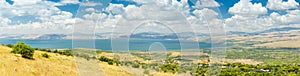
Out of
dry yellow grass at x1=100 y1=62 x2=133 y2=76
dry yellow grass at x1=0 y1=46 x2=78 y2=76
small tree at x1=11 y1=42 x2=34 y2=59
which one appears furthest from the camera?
small tree at x1=11 y1=42 x2=34 y2=59

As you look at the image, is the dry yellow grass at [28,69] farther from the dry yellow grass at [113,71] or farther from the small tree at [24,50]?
the dry yellow grass at [113,71]

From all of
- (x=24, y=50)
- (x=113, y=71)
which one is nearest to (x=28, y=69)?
(x=24, y=50)

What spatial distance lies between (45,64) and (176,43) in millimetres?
15031

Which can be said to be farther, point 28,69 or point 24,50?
point 24,50

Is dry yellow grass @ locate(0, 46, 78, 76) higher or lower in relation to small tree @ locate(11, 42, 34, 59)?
lower

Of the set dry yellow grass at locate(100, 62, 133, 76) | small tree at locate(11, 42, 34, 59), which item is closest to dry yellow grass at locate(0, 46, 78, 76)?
small tree at locate(11, 42, 34, 59)

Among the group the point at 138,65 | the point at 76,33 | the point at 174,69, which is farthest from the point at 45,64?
the point at 76,33

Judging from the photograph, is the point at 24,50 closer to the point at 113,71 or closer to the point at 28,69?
the point at 28,69

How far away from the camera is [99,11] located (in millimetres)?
19172

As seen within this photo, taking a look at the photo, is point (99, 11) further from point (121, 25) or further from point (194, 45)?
point (194, 45)

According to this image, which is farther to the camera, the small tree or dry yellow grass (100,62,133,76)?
the small tree

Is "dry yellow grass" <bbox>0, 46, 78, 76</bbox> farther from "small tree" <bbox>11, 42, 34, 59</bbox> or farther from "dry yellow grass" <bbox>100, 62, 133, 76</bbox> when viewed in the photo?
"dry yellow grass" <bbox>100, 62, 133, 76</bbox>

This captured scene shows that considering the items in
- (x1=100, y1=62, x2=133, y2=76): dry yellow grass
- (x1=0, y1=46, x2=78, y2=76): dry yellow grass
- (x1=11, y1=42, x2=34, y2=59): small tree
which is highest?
(x1=11, y1=42, x2=34, y2=59): small tree

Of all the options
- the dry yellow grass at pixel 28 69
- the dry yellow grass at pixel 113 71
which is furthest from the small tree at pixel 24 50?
the dry yellow grass at pixel 113 71
